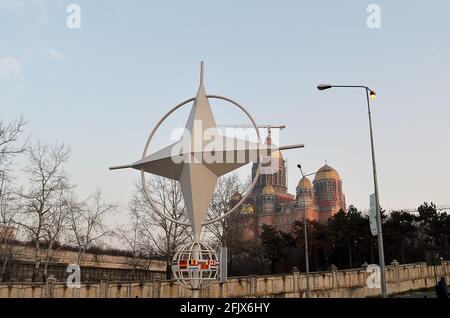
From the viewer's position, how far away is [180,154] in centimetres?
1568

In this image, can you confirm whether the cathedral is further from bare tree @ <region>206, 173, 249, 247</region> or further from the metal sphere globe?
the metal sphere globe

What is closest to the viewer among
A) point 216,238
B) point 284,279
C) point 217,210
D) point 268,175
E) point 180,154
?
point 180,154

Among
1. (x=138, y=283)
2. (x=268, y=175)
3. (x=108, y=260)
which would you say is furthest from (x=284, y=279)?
(x=268, y=175)

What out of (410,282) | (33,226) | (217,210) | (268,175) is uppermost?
(268,175)

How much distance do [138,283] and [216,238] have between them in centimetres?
1727

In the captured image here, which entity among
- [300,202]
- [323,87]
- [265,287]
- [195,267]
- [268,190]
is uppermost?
[268,190]

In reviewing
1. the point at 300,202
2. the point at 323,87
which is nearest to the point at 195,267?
the point at 323,87

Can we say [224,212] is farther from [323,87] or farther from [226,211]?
[323,87]

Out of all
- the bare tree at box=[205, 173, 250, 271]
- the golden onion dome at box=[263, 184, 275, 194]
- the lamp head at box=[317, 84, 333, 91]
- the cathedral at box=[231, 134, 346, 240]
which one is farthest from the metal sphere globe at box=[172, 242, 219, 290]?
the golden onion dome at box=[263, 184, 275, 194]

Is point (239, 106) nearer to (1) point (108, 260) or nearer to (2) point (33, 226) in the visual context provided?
(2) point (33, 226)

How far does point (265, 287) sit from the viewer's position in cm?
3331

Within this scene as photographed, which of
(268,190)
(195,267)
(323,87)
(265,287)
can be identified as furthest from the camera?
(268,190)

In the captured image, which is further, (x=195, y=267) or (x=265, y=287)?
(x=265, y=287)
